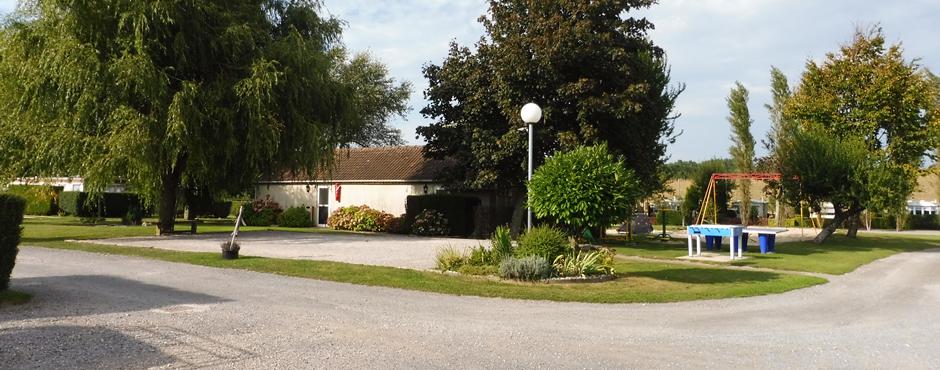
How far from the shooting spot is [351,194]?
32.9m

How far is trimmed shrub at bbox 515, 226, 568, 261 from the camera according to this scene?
13234 millimetres

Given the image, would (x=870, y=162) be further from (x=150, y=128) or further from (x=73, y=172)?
(x=73, y=172)

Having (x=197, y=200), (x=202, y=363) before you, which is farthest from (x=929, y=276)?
(x=197, y=200)

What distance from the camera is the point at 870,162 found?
27.3 m

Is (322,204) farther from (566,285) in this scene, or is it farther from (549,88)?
(566,285)

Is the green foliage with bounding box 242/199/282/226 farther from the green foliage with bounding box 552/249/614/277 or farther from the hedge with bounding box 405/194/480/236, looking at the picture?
the green foliage with bounding box 552/249/614/277

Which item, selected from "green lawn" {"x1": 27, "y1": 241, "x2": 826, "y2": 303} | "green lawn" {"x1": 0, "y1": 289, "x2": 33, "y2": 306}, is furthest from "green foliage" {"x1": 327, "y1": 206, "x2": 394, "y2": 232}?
"green lawn" {"x1": 0, "y1": 289, "x2": 33, "y2": 306}

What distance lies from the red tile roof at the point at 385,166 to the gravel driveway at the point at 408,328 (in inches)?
747

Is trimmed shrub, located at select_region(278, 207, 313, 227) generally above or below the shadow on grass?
above

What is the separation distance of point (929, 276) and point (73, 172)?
23777 mm

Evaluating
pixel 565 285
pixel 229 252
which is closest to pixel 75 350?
pixel 565 285

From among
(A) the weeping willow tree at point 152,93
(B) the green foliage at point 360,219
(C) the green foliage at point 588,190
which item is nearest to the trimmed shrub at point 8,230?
(C) the green foliage at point 588,190

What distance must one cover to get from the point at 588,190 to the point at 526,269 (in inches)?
73.8

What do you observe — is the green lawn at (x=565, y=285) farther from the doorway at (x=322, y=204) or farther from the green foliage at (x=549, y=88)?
the doorway at (x=322, y=204)
